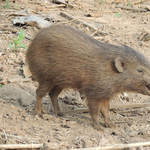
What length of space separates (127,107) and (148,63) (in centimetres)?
144

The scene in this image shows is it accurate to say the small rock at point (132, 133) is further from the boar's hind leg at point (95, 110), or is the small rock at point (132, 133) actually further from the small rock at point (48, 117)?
the small rock at point (48, 117)

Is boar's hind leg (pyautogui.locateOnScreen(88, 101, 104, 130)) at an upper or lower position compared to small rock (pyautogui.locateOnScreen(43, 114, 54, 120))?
upper

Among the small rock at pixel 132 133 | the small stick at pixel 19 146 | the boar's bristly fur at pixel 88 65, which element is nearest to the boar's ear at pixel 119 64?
the boar's bristly fur at pixel 88 65

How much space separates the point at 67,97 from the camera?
631 cm

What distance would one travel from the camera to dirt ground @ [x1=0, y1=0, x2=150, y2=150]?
448 cm

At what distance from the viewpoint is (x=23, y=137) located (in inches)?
162

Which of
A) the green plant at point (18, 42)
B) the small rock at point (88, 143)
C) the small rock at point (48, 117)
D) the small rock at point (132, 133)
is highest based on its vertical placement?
the green plant at point (18, 42)

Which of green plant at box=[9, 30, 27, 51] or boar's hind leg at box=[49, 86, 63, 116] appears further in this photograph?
green plant at box=[9, 30, 27, 51]

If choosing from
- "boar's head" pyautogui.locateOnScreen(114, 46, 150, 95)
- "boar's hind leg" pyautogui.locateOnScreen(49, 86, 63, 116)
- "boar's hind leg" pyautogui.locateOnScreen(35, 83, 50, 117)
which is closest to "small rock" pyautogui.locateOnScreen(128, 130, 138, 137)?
"boar's head" pyautogui.locateOnScreen(114, 46, 150, 95)

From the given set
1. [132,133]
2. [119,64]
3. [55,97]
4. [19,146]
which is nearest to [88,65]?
[119,64]

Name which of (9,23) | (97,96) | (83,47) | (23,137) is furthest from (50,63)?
(9,23)

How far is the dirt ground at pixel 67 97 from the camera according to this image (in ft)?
14.7

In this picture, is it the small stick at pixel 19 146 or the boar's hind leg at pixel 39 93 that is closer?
the small stick at pixel 19 146

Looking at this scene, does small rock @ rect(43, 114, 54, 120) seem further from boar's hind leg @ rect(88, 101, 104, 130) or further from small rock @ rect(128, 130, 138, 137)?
small rock @ rect(128, 130, 138, 137)
